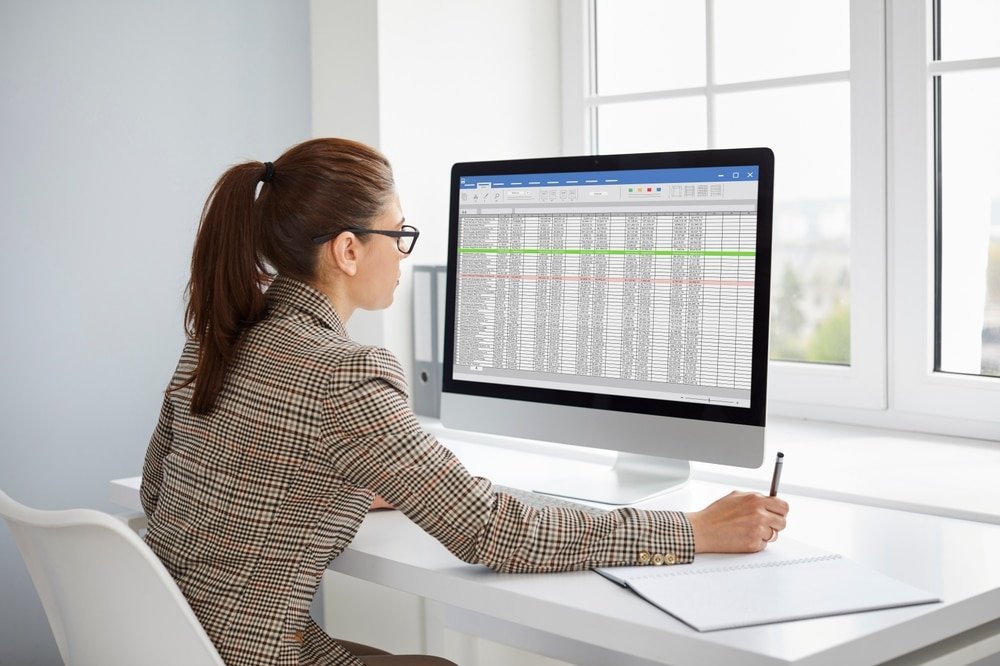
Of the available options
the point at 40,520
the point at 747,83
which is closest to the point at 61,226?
the point at 40,520

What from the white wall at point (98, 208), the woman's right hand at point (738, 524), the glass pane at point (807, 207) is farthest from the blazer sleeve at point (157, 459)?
the glass pane at point (807, 207)

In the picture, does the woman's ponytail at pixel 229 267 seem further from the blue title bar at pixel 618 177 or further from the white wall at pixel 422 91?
the white wall at pixel 422 91

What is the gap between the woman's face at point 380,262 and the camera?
1394mm

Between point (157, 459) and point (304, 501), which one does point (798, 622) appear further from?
point (157, 459)

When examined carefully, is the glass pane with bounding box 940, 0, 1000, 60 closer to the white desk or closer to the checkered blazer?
the white desk

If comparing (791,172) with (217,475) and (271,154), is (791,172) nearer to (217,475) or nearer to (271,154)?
(271,154)

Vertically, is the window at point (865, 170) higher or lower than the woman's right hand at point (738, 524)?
higher

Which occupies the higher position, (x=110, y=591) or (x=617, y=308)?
(x=617, y=308)

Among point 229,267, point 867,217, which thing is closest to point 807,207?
point 867,217

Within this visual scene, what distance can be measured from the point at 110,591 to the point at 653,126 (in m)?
1.67

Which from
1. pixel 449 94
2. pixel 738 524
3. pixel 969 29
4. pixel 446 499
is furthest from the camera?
pixel 449 94

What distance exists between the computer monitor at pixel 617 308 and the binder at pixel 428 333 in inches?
18.7

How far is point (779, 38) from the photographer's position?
2.19 m

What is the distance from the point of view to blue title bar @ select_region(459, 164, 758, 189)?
1.47 metres
